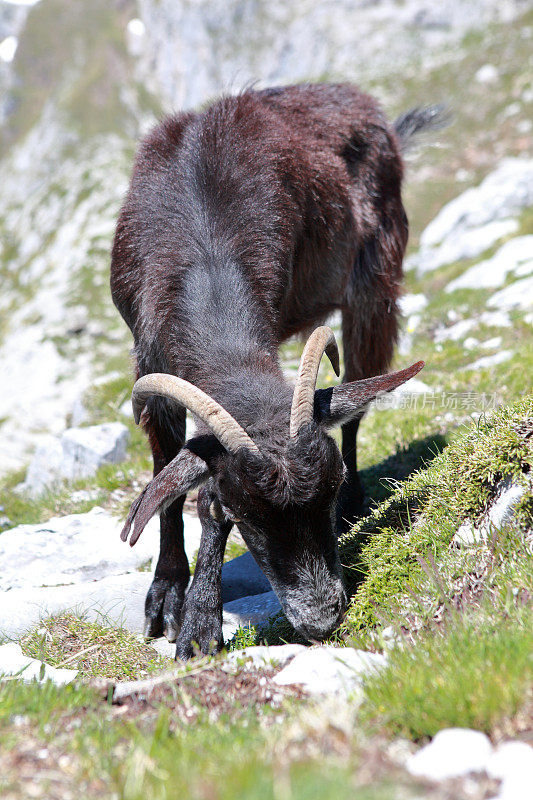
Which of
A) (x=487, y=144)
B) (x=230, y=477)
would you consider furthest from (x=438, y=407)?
(x=487, y=144)

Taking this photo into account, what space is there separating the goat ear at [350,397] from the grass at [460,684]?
1.75 m

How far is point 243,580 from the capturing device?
237 inches

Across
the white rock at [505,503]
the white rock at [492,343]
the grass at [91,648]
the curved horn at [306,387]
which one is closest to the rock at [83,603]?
the grass at [91,648]

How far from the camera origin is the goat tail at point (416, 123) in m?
9.12

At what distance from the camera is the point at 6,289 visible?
63188 millimetres

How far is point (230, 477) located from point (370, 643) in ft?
4.05

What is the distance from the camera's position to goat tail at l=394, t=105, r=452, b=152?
29.9ft

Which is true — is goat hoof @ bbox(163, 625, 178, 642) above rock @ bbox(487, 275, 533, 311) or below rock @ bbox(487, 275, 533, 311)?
below

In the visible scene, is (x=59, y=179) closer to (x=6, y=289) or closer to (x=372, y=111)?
(x=6, y=289)

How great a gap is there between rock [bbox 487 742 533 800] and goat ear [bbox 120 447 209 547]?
7.37 ft

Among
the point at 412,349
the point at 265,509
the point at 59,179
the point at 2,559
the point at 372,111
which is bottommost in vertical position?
the point at 2,559

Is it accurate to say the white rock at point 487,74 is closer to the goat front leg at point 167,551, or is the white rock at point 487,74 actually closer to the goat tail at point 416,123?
the goat tail at point 416,123

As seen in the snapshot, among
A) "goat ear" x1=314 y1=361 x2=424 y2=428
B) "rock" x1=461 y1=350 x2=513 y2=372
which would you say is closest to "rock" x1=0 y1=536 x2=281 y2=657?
"goat ear" x1=314 y1=361 x2=424 y2=428

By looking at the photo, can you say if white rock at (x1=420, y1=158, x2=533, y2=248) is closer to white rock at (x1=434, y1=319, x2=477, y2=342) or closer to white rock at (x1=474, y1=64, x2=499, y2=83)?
white rock at (x1=434, y1=319, x2=477, y2=342)
